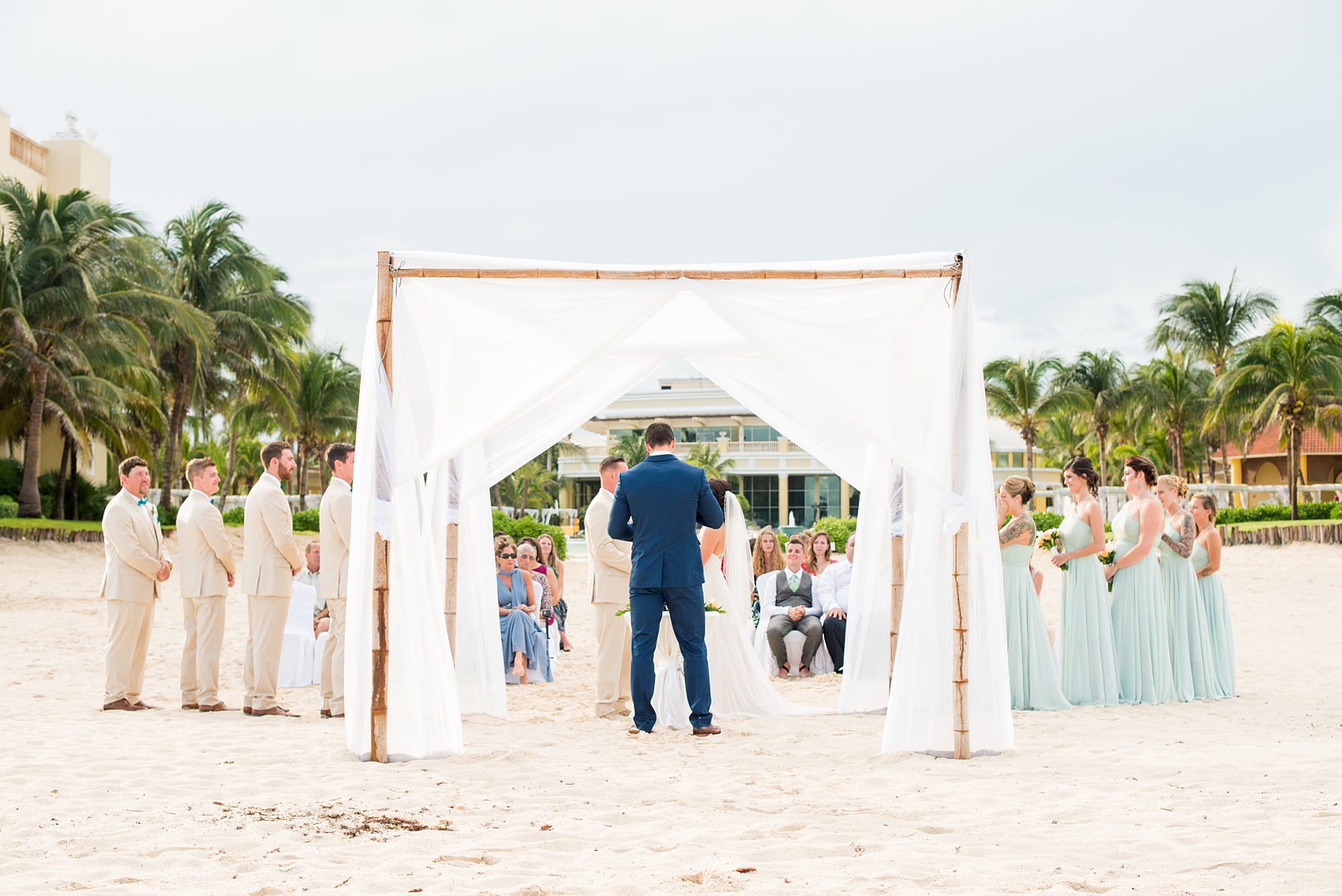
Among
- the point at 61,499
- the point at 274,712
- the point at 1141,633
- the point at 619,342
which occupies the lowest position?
the point at 274,712

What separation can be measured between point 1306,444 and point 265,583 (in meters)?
45.9

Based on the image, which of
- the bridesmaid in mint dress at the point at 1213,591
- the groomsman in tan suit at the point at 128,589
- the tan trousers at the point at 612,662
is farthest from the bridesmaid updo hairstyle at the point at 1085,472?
the groomsman in tan suit at the point at 128,589

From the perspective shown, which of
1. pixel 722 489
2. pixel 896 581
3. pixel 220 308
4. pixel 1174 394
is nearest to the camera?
pixel 896 581

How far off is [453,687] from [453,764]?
18.3 inches

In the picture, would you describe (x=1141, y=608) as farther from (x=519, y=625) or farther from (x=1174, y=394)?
(x=1174, y=394)

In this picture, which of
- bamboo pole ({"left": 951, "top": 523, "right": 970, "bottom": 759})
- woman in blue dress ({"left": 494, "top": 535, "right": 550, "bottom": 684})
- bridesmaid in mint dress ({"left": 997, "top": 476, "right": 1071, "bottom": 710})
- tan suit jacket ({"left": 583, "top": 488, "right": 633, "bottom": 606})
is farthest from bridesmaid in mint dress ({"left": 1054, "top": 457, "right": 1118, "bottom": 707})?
woman in blue dress ({"left": 494, "top": 535, "right": 550, "bottom": 684})

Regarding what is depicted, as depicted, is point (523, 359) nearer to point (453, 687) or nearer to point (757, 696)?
point (453, 687)

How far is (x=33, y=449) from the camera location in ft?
80.2

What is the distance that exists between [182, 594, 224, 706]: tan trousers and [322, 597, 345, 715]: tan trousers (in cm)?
76

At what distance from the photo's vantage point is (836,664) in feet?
31.6

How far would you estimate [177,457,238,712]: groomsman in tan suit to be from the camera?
7.18 m

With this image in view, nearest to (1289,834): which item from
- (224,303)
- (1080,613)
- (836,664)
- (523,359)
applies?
(1080,613)

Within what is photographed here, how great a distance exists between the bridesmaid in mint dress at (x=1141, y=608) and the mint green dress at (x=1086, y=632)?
0.14m

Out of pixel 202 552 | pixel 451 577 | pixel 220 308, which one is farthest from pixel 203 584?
pixel 220 308
